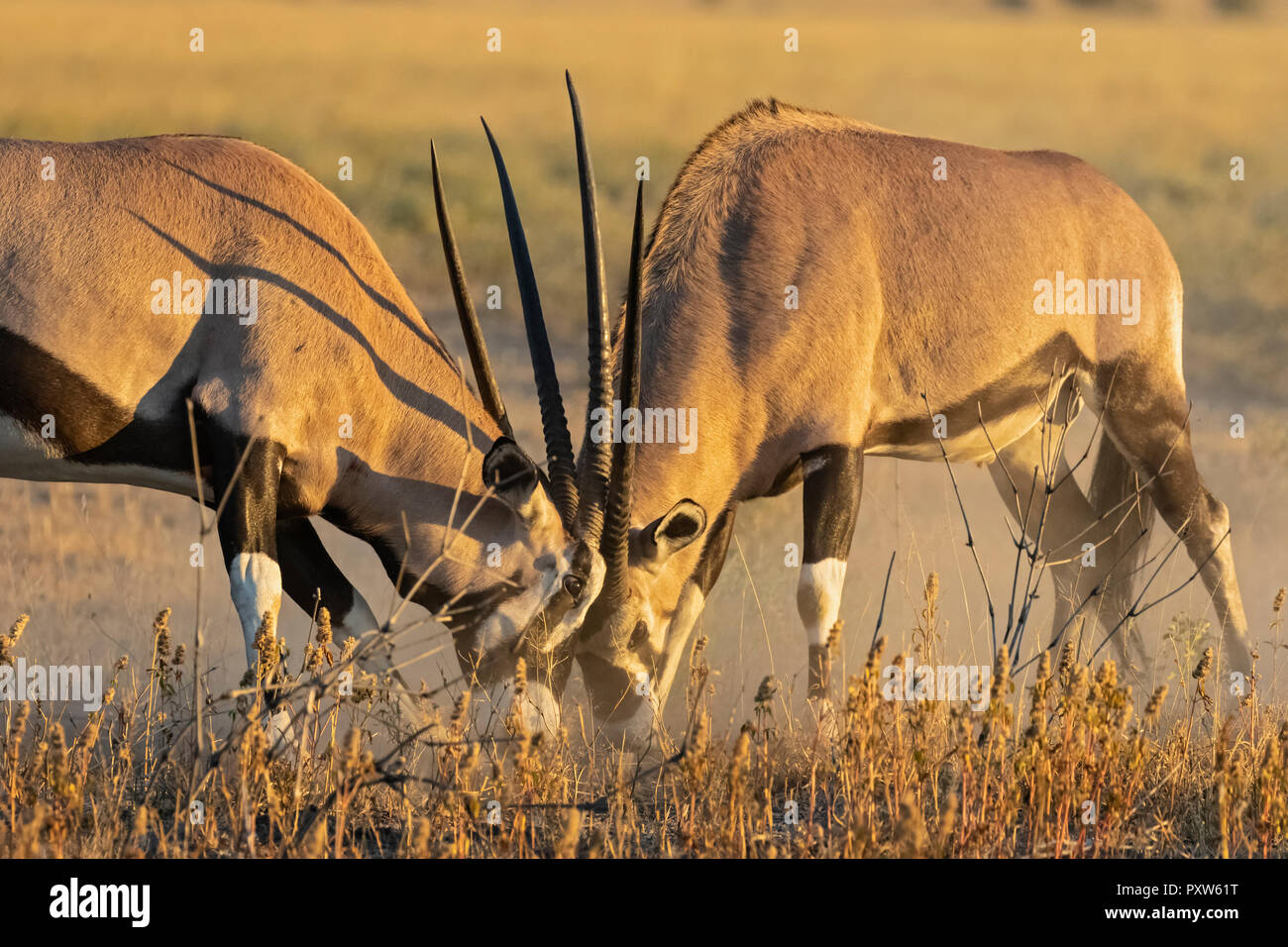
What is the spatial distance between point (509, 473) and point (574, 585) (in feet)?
1.72

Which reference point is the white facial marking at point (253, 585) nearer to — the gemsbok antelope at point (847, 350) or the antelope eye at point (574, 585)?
the antelope eye at point (574, 585)

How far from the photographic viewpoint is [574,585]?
6594 millimetres

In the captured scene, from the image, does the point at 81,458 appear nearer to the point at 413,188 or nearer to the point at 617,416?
the point at 617,416

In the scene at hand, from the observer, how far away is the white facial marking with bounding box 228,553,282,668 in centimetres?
628

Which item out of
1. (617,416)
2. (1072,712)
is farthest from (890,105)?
(1072,712)

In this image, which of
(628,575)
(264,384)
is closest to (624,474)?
(628,575)

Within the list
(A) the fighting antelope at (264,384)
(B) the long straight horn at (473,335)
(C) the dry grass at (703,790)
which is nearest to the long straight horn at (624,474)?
(A) the fighting antelope at (264,384)

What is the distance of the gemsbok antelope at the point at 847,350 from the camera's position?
709cm

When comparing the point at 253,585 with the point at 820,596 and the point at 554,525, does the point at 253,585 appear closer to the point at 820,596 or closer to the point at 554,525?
the point at 554,525

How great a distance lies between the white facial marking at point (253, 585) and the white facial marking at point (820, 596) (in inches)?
86.8

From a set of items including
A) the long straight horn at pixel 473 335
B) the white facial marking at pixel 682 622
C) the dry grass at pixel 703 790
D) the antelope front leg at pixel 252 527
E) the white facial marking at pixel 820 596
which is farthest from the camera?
the white facial marking at pixel 682 622

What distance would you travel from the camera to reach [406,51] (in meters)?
30.0

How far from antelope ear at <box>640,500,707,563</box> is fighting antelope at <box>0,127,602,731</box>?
1.14ft

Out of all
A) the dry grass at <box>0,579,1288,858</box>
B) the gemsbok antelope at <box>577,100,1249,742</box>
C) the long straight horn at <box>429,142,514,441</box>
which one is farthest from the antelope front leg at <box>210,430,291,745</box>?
the gemsbok antelope at <box>577,100,1249,742</box>
